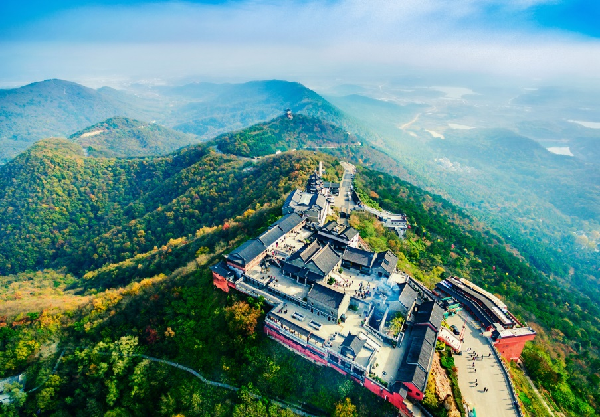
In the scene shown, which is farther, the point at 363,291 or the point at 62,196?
the point at 62,196

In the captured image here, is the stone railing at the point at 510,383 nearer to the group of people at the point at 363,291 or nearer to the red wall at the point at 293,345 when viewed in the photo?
the group of people at the point at 363,291

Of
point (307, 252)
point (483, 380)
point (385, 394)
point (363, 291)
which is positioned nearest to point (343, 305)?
point (363, 291)

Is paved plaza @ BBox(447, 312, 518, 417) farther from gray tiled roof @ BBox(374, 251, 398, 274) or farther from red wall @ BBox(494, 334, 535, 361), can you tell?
gray tiled roof @ BBox(374, 251, 398, 274)

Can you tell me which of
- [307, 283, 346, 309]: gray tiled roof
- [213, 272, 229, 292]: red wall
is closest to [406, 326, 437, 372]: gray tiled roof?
[307, 283, 346, 309]: gray tiled roof

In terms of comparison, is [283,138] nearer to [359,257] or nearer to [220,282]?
[359,257]

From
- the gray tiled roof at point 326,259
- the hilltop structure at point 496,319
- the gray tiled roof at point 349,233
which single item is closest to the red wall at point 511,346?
the hilltop structure at point 496,319

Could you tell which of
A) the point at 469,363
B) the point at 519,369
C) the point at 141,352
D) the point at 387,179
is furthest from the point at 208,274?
the point at 387,179

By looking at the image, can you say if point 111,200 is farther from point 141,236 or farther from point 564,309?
point 564,309
